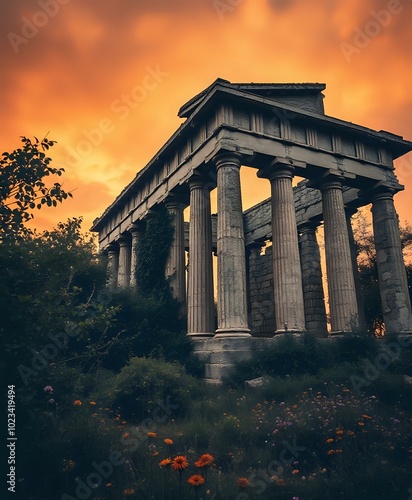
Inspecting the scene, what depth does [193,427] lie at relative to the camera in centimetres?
913

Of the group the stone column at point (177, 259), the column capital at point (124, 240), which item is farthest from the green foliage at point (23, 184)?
the column capital at point (124, 240)

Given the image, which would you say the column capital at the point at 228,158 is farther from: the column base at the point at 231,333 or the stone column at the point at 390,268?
the stone column at the point at 390,268

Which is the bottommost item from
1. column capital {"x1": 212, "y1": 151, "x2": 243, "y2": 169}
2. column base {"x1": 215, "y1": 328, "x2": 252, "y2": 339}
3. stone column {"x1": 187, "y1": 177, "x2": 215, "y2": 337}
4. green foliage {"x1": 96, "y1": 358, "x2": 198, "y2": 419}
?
green foliage {"x1": 96, "y1": 358, "x2": 198, "y2": 419}

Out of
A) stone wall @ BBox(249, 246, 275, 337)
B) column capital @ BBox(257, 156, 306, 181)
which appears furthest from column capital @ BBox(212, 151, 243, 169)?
stone wall @ BBox(249, 246, 275, 337)

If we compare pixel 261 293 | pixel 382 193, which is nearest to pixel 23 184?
pixel 382 193

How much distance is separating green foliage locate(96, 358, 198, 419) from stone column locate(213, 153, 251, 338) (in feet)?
12.5

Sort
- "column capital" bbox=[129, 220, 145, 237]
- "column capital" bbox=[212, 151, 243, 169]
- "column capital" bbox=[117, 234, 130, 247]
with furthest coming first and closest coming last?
"column capital" bbox=[117, 234, 130, 247], "column capital" bbox=[129, 220, 145, 237], "column capital" bbox=[212, 151, 243, 169]

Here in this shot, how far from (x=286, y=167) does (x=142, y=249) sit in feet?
29.4

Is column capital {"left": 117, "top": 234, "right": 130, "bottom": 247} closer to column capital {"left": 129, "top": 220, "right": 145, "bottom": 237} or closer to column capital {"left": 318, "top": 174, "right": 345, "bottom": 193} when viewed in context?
column capital {"left": 129, "top": 220, "right": 145, "bottom": 237}

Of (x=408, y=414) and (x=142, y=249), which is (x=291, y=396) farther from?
(x=142, y=249)

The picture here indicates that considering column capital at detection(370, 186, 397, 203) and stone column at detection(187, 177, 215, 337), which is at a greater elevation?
column capital at detection(370, 186, 397, 203)

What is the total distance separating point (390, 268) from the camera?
66.7 feet

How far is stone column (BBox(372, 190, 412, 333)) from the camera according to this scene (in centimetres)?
1958

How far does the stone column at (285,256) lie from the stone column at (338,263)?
2.36 meters
